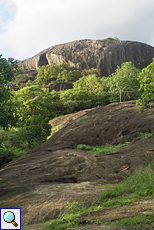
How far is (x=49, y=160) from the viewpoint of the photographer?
10.8 metres

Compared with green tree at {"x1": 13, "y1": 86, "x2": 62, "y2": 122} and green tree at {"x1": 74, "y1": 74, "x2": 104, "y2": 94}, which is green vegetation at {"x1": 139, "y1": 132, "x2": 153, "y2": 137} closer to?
green tree at {"x1": 13, "y1": 86, "x2": 62, "y2": 122}

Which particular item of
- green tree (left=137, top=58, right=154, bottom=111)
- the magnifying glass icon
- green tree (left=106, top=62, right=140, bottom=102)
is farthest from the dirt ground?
green tree (left=106, top=62, right=140, bottom=102)

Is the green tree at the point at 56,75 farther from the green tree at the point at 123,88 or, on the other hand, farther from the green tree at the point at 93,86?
the green tree at the point at 123,88

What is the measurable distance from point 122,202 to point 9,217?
2.40m

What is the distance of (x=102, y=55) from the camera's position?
198 feet

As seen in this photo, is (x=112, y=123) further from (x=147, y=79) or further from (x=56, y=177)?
(x=56, y=177)

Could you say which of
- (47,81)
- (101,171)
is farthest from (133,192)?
(47,81)

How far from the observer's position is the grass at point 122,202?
4016mm

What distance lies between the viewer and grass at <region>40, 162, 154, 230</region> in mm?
4016

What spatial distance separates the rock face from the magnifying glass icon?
56.2m

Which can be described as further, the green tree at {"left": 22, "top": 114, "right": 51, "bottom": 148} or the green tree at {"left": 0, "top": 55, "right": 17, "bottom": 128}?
the green tree at {"left": 22, "top": 114, "right": 51, "bottom": 148}

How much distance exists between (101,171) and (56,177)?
173 cm

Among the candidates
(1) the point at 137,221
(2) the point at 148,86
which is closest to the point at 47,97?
(2) the point at 148,86

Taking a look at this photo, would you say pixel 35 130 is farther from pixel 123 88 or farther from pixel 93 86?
pixel 93 86
